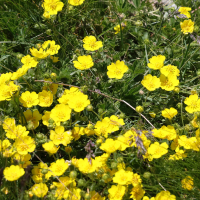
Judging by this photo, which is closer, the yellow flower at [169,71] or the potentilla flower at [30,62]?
the potentilla flower at [30,62]

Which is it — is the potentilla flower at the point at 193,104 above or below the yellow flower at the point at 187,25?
below

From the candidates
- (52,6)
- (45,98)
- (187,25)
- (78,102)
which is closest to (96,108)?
(78,102)

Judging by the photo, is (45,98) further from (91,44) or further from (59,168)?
(91,44)

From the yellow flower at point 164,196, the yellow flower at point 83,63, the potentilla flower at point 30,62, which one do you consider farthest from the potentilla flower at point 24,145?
the yellow flower at point 164,196

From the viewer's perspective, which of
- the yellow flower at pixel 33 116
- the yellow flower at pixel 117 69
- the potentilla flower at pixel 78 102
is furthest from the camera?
the yellow flower at pixel 117 69

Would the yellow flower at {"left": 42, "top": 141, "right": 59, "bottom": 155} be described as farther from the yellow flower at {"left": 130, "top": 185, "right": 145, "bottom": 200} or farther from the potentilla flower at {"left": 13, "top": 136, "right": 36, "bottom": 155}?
the yellow flower at {"left": 130, "top": 185, "right": 145, "bottom": 200}

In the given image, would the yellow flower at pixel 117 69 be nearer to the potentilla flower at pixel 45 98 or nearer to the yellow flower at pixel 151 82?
the yellow flower at pixel 151 82

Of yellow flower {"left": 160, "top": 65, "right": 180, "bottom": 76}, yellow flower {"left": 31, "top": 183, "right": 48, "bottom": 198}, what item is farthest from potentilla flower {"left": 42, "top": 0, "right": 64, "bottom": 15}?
yellow flower {"left": 31, "top": 183, "right": 48, "bottom": 198}

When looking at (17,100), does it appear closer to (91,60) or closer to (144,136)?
(91,60)
